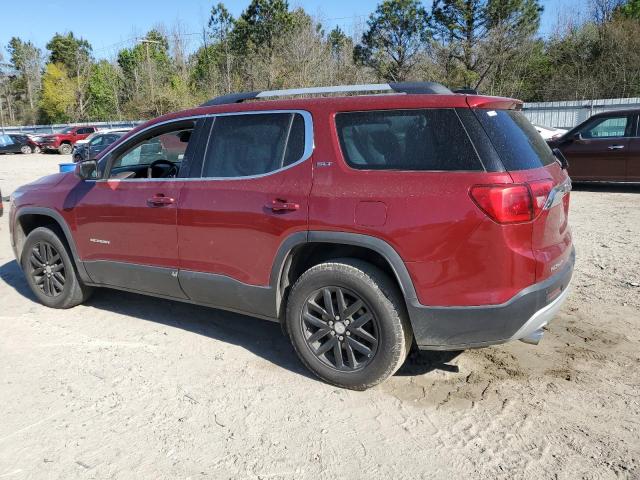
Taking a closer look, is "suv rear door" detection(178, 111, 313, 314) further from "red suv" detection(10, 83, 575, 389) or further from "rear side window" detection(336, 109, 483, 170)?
"rear side window" detection(336, 109, 483, 170)

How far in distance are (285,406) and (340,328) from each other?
0.59m

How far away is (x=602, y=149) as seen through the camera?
1097 cm

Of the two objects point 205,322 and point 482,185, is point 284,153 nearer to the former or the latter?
point 482,185

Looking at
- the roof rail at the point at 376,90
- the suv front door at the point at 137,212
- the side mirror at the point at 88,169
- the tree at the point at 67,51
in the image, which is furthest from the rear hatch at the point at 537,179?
the tree at the point at 67,51

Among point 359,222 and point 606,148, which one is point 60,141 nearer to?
point 606,148

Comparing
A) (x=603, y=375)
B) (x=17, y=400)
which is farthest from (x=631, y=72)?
(x=17, y=400)

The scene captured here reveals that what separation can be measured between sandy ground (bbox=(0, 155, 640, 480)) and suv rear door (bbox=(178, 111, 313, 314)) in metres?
0.61

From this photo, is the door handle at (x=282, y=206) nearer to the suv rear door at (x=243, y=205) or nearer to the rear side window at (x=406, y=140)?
the suv rear door at (x=243, y=205)

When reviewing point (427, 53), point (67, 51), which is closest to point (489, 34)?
point (427, 53)

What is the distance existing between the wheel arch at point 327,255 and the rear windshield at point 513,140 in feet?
2.72

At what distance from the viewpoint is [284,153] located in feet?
11.9

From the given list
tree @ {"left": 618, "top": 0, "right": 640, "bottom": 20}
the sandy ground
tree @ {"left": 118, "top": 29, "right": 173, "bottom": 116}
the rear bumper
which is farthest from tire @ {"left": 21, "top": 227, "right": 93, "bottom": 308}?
tree @ {"left": 618, "top": 0, "right": 640, "bottom": 20}

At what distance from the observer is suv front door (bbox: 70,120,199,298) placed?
4148 millimetres

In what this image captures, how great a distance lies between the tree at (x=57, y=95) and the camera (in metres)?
59.0
